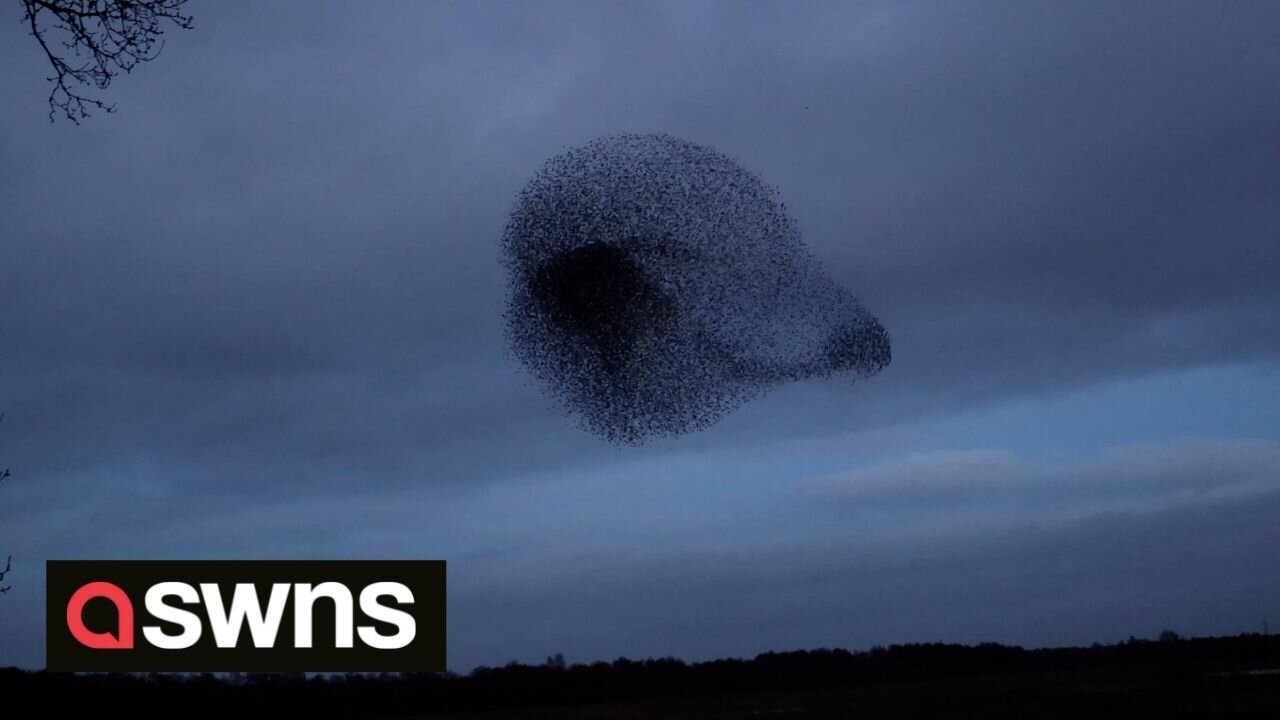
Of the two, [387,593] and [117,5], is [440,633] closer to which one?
[387,593]

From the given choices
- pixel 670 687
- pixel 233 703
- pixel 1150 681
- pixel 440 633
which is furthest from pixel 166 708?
pixel 1150 681

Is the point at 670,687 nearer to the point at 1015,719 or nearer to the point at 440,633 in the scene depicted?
the point at 440,633

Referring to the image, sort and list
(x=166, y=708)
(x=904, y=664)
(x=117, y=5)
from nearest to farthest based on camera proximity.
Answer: (x=117, y=5) < (x=166, y=708) < (x=904, y=664)

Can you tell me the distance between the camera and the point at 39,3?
11070mm

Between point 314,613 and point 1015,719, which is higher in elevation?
point 314,613

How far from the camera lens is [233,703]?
26281 mm

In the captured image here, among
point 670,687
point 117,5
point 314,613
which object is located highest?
point 117,5

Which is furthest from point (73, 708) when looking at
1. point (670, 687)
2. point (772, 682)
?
point (772, 682)

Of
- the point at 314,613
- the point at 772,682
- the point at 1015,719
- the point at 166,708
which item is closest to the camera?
the point at 1015,719

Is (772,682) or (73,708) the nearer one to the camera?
(73,708)

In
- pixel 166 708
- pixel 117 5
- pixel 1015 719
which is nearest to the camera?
pixel 117 5

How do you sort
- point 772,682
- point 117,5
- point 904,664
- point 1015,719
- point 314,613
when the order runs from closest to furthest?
point 117,5 → point 1015,719 → point 314,613 → point 772,682 → point 904,664

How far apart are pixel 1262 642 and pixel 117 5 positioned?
32.4 m

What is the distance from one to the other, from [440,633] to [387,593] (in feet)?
4.46
